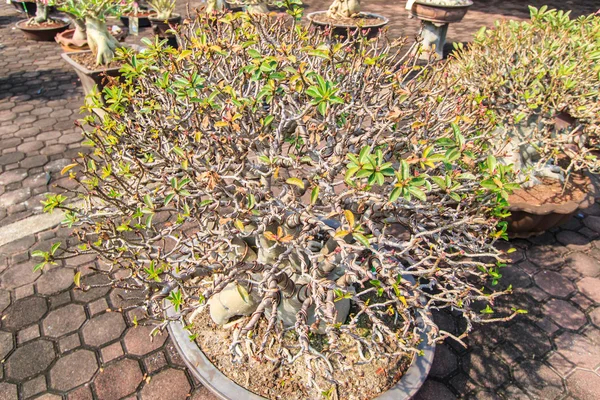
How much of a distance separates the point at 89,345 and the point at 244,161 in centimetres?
261

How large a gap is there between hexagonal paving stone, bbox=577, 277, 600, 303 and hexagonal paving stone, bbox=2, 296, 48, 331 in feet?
19.4

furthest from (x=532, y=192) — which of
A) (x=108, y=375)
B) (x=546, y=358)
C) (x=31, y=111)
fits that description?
(x=31, y=111)

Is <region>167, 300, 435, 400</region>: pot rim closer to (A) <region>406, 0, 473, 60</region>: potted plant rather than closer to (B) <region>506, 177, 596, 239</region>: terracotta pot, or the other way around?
(B) <region>506, 177, 596, 239</region>: terracotta pot

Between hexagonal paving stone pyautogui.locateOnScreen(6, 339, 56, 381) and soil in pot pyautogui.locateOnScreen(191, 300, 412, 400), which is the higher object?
soil in pot pyautogui.locateOnScreen(191, 300, 412, 400)

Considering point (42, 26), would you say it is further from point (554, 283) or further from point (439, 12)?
point (554, 283)

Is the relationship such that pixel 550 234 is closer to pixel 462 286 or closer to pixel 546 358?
pixel 546 358

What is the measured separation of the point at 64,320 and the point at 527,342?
4662 millimetres

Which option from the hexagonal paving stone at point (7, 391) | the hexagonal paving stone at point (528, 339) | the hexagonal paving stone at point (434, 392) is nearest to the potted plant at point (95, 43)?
the hexagonal paving stone at point (7, 391)

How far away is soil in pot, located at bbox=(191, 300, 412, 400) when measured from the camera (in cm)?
280

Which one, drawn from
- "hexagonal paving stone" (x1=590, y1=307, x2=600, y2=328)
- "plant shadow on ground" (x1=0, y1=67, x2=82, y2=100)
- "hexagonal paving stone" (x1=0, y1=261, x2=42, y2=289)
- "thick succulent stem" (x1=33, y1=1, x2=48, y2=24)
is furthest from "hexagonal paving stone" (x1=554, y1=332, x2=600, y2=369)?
"thick succulent stem" (x1=33, y1=1, x2=48, y2=24)

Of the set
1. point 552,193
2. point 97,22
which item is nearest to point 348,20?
point 97,22

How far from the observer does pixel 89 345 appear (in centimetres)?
358

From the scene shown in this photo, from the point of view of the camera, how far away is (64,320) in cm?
379

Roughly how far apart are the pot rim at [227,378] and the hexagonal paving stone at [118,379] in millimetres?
674
